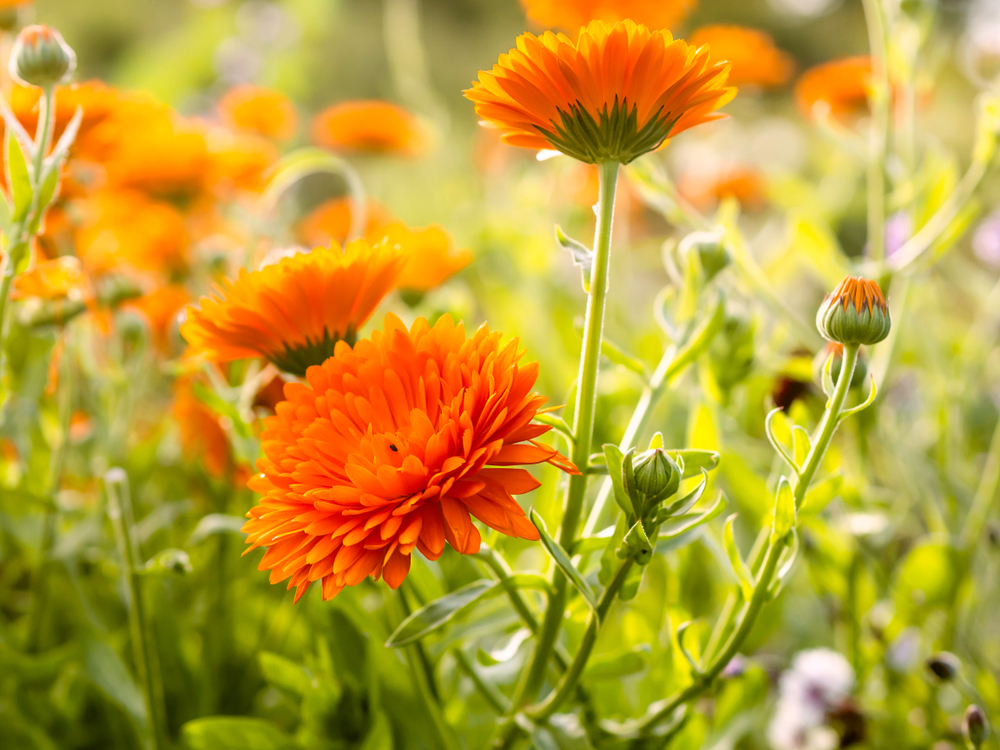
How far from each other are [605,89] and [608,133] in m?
0.02

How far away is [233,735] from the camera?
52 centimetres

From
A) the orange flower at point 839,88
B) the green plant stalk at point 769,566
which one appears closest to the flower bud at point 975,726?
the green plant stalk at point 769,566

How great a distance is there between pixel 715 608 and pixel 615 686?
11.5 inches

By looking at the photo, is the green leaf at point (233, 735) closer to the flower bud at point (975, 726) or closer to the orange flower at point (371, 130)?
the flower bud at point (975, 726)

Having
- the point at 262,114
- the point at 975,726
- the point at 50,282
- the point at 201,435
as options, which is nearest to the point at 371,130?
the point at 262,114

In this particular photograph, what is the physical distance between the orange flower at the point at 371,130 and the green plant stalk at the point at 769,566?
1.18 metres

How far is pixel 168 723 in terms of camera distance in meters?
0.69

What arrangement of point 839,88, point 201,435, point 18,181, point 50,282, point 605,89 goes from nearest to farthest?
1. point 605,89
2. point 18,181
3. point 50,282
4. point 201,435
5. point 839,88

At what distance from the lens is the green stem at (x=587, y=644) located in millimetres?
384

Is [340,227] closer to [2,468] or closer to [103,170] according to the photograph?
[103,170]

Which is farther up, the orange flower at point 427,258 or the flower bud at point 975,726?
the orange flower at point 427,258

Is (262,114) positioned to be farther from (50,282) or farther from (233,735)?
(233,735)

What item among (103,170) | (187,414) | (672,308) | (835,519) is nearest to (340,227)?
(103,170)

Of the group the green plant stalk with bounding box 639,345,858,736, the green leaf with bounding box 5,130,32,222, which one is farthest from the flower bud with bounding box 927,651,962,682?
the green leaf with bounding box 5,130,32,222
